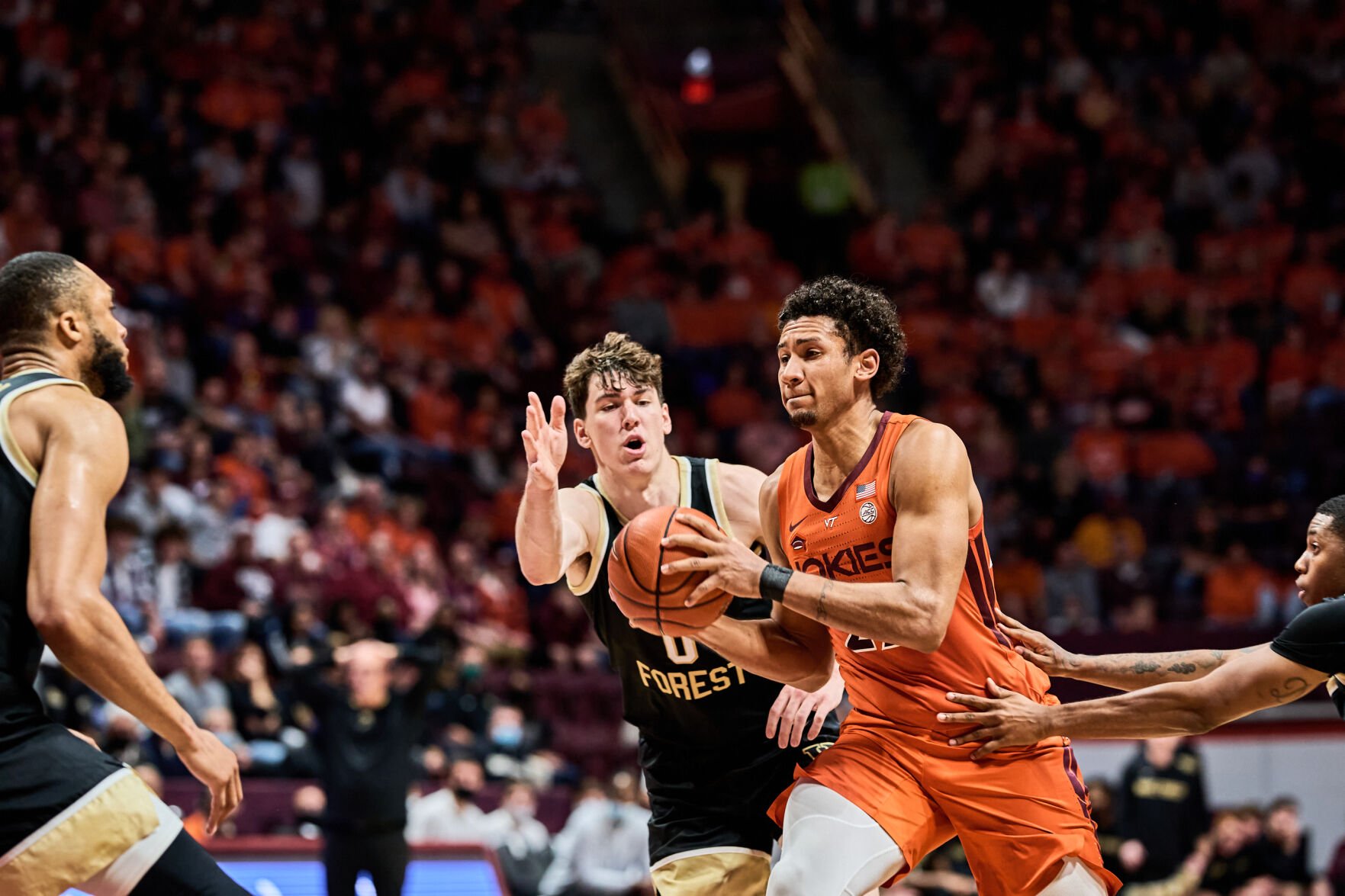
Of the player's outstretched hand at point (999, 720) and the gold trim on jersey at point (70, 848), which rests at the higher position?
the gold trim on jersey at point (70, 848)

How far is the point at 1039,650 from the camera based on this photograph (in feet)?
15.4

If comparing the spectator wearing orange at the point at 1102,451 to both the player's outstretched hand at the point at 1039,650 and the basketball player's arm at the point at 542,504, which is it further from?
the basketball player's arm at the point at 542,504

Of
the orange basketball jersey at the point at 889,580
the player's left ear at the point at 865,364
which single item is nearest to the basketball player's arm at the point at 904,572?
→ the orange basketball jersey at the point at 889,580

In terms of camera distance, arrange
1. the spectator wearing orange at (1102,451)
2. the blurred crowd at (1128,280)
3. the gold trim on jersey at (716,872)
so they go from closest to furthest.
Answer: the gold trim on jersey at (716,872) → the blurred crowd at (1128,280) → the spectator wearing orange at (1102,451)

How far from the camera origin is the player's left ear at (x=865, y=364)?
4723 millimetres

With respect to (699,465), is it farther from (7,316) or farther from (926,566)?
(7,316)

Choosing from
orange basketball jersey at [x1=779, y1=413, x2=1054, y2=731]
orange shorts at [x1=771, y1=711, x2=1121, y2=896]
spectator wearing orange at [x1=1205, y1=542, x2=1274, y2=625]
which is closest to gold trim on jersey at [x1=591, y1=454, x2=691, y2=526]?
orange basketball jersey at [x1=779, y1=413, x2=1054, y2=731]

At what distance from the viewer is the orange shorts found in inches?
170

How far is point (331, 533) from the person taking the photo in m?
11.3

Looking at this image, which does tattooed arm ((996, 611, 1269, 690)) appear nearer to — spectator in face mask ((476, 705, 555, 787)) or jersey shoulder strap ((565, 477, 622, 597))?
jersey shoulder strap ((565, 477, 622, 597))

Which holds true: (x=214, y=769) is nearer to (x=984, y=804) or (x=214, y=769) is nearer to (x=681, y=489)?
(x=681, y=489)

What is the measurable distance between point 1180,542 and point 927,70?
342 inches

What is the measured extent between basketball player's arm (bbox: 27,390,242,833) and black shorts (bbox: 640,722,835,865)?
1.85m

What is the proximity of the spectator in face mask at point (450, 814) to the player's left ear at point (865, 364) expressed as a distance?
5.98 m
